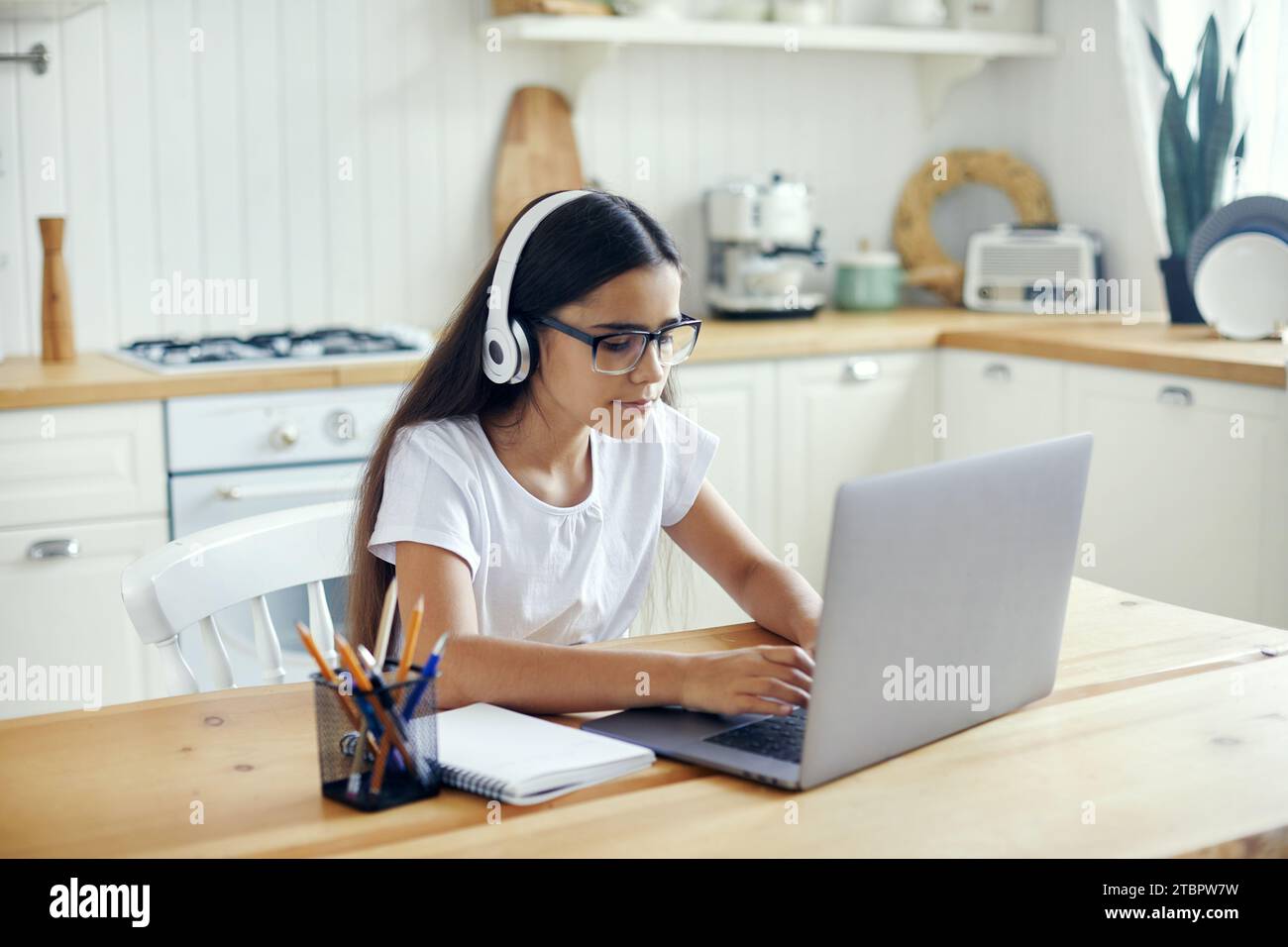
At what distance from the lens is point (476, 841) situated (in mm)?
958

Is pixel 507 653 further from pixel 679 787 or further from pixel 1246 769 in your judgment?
pixel 1246 769

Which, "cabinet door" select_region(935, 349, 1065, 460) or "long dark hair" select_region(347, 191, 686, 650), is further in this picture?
"cabinet door" select_region(935, 349, 1065, 460)

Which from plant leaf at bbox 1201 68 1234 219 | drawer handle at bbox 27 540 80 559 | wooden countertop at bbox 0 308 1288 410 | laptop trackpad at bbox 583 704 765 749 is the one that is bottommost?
drawer handle at bbox 27 540 80 559

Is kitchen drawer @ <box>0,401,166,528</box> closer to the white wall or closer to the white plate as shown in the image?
the white wall

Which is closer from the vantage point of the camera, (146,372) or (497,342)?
(497,342)

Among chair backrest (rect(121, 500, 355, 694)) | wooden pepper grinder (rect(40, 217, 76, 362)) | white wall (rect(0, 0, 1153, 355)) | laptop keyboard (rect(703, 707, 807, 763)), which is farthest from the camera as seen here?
white wall (rect(0, 0, 1153, 355))

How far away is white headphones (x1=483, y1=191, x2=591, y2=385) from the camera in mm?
1482

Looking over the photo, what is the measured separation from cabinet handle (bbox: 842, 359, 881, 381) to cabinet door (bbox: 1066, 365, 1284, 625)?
1.41ft

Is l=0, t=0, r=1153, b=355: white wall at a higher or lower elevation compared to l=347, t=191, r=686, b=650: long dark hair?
higher

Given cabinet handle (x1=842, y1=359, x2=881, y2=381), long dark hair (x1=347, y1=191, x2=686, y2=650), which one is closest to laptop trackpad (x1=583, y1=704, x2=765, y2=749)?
long dark hair (x1=347, y1=191, x2=686, y2=650)
